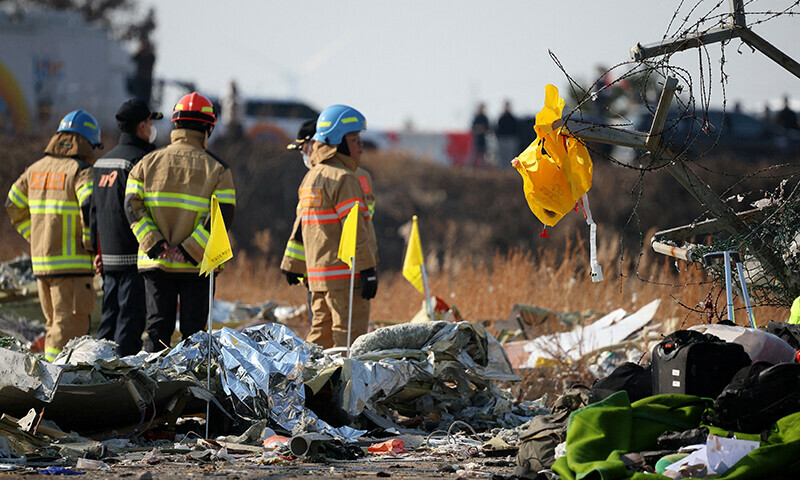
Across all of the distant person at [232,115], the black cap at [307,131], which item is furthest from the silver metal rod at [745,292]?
the distant person at [232,115]

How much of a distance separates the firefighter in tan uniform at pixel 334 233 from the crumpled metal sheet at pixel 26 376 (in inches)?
98.4

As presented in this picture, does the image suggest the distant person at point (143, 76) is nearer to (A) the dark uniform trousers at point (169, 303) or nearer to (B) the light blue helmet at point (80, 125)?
(B) the light blue helmet at point (80, 125)

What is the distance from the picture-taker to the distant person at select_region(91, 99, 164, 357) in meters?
7.44

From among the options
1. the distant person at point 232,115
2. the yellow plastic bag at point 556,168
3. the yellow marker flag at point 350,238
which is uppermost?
the distant person at point 232,115

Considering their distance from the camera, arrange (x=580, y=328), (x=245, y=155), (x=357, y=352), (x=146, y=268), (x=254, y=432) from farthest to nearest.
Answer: (x=245, y=155)
(x=580, y=328)
(x=146, y=268)
(x=357, y=352)
(x=254, y=432)

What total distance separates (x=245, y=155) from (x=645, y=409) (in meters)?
21.3

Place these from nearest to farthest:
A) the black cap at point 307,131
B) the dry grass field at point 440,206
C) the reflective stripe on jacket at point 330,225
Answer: the reflective stripe on jacket at point 330,225
the black cap at point 307,131
the dry grass field at point 440,206

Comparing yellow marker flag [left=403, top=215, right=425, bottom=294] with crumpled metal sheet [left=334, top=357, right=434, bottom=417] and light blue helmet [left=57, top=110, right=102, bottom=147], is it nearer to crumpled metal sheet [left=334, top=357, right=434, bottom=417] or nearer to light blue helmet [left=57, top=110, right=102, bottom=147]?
crumpled metal sheet [left=334, top=357, right=434, bottom=417]

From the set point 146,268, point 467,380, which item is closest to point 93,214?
point 146,268

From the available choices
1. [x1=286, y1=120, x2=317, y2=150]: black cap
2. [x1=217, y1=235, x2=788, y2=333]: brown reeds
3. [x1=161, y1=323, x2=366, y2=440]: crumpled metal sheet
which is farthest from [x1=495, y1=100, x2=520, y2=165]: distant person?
[x1=161, y1=323, x2=366, y2=440]: crumpled metal sheet

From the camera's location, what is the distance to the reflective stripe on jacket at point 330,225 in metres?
7.47

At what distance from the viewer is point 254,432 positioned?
549 centimetres

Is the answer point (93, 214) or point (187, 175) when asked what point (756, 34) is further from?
point (93, 214)

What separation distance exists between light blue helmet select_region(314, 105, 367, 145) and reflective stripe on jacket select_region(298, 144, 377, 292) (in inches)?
9.0
